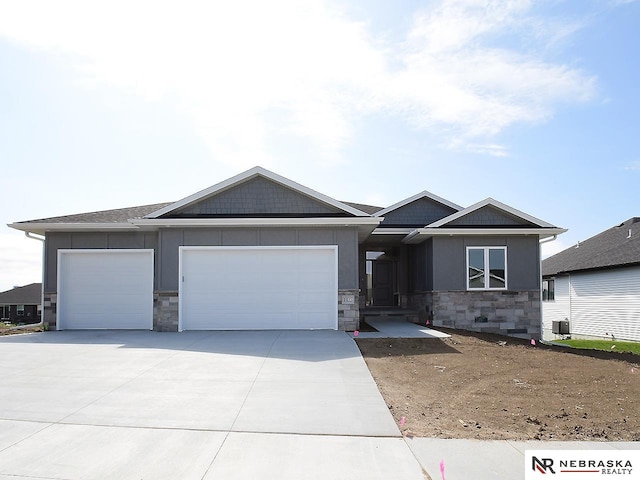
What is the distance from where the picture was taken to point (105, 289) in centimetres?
1416

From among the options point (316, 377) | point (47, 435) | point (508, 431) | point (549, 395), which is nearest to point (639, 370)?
point (549, 395)

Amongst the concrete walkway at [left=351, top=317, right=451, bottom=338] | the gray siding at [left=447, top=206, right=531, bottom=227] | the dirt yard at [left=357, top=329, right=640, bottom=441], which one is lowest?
the dirt yard at [left=357, top=329, right=640, bottom=441]

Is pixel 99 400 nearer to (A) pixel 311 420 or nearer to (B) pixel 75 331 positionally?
(A) pixel 311 420

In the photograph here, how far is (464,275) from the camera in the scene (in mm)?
15305

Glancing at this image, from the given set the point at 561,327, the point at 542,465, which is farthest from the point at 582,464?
the point at 561,327

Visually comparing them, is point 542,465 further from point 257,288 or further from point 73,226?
point 73,226

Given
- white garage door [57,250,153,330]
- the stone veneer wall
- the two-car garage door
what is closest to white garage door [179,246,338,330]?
the two-car garage door

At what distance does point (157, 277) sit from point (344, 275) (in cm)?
519

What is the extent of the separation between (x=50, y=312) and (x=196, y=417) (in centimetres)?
A: 1078

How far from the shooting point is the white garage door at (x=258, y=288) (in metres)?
13.2

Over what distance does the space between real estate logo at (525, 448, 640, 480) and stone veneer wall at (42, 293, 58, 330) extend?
13623 millimetres

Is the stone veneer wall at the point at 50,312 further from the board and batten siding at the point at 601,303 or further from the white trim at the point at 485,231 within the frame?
the board and batten siding at the point at 601,303

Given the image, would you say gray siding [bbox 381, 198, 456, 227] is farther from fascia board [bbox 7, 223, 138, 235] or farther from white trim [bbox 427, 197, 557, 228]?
fascia board [bbox 7, 223, 138, 235]

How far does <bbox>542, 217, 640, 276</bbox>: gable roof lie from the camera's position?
65.0 ft
